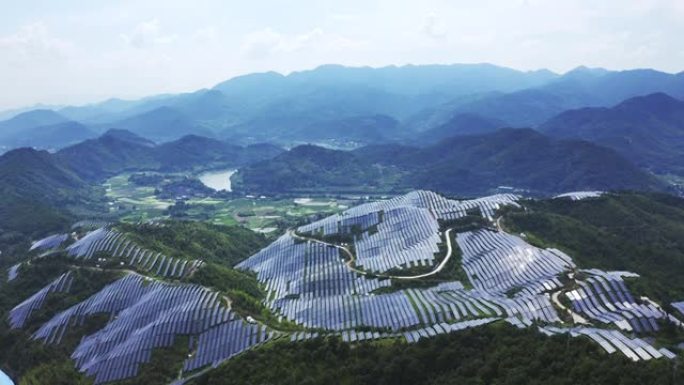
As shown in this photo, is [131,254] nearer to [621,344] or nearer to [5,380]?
[5,380]

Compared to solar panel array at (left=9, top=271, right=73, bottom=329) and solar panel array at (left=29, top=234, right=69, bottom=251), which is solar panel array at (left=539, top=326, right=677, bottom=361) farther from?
solar panel array at (left=29, top=234, right=69, bottom=251)

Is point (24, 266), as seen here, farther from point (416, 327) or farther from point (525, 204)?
point (525, 204)

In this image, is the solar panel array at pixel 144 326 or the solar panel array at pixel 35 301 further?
the solar panel array at pixel 35 301

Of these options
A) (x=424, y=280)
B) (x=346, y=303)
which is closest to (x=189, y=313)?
(x=346, y=303)

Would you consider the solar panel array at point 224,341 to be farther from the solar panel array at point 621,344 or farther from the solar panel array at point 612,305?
the solar panel array at point 612,305

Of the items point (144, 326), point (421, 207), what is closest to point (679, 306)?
point (421, 207)

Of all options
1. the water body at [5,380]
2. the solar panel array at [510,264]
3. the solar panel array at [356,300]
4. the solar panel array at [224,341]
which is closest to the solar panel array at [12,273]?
the water body at [5,380]

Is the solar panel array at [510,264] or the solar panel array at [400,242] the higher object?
the solar panel array at [510,264]
